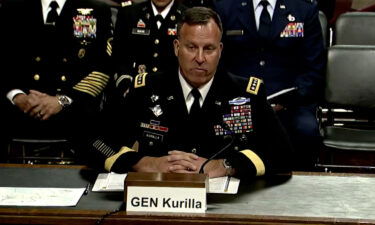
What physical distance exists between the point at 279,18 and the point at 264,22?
3.7 inches

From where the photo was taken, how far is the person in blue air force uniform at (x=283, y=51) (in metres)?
3.99

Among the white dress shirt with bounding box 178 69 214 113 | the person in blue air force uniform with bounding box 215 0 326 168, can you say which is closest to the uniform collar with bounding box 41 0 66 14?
the person in blue air force uniform with bounding box 215 0 326 168

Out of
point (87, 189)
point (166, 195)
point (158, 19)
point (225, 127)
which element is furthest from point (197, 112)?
point (158, 19)

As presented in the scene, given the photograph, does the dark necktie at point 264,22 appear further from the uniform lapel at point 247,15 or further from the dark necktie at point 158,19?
the dark necktie at point 158,19

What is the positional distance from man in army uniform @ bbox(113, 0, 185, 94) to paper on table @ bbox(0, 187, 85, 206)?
1699 mm

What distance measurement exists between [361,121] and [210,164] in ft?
8.46

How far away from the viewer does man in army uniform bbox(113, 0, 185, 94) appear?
3.96 m

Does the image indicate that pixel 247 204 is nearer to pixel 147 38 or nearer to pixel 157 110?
pixel 157 110

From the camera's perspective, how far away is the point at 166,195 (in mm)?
2045

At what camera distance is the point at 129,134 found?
277cm

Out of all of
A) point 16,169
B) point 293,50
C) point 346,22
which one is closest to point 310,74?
point 293,50

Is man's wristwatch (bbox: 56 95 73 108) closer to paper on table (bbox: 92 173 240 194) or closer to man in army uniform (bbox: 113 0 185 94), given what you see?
man in army uniform (bbox: 113 0 185 94)

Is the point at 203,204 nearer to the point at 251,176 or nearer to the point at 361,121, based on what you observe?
the point at 251,176

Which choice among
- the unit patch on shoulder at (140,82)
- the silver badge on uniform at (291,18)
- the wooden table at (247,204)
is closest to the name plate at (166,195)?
the wooden table at (247,204)
